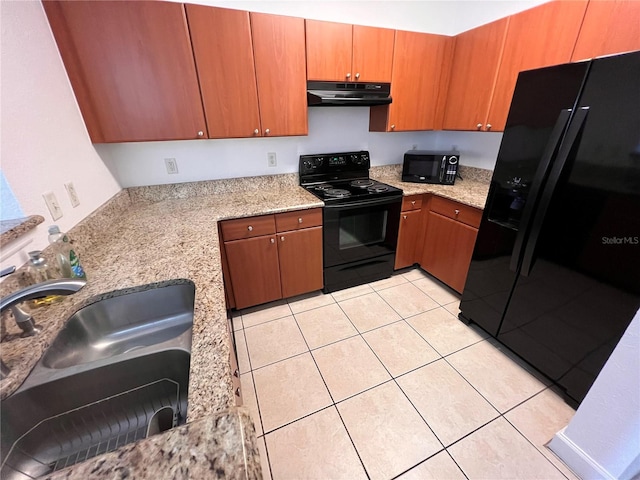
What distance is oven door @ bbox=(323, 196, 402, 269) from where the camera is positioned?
207 cm

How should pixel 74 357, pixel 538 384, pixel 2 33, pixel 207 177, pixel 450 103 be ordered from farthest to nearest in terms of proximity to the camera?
pixel 450 103, pixel 207 177, pixel 538 384, pixel 2 33, pixel 74 357

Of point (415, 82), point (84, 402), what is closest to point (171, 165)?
point (84, 402)

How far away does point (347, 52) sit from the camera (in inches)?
76.0

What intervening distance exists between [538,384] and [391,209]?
4.92 feet

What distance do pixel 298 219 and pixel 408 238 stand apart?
1.15 m

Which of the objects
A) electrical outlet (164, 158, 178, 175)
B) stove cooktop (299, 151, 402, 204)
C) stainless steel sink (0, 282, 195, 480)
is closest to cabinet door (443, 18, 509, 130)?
stove cooktop (299, 151, 402, 204)

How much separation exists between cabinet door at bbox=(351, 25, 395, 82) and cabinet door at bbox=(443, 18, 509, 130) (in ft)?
2.02

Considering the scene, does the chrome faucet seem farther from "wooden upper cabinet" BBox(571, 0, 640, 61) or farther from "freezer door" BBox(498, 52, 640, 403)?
"wooden upper cabinet" BBox(571, 0, 640, 61)

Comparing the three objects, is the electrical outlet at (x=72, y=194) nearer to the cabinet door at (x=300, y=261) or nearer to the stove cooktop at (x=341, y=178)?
the cabinet door at (x=300, y=261)

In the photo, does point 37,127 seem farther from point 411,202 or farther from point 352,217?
point 411,202

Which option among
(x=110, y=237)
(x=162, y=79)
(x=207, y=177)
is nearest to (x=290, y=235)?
(x=207, y=177)

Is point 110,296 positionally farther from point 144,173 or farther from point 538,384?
point 538,384

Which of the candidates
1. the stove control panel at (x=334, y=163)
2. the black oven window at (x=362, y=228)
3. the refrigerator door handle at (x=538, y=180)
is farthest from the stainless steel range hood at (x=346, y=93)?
the refrigerator door handle at (x=538, y=180)

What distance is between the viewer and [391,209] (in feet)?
7.35
